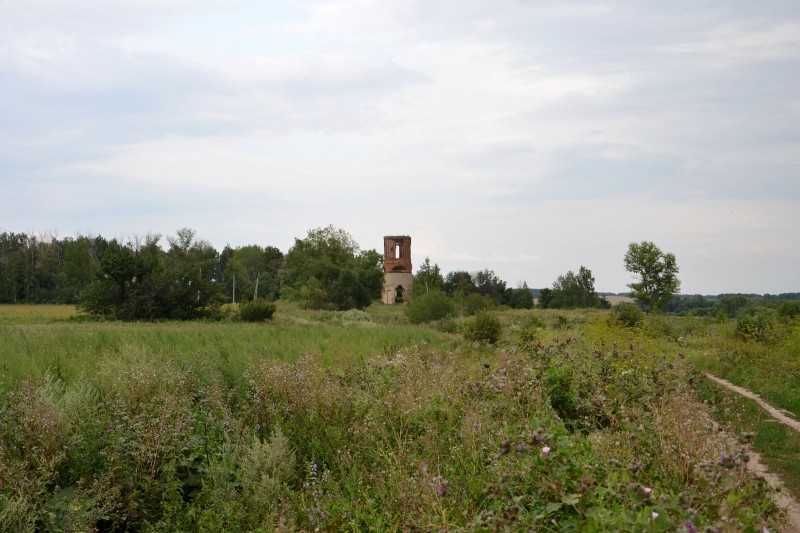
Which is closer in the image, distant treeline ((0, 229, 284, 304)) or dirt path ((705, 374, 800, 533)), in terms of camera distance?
dirt path ((705, 374, 800, 533))

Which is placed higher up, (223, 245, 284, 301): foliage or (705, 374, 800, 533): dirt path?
(223, 245, 284, 301): foliage

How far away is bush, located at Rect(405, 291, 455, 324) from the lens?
4147 cm

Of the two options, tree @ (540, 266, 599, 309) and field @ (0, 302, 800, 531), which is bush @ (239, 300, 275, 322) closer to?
field @ (0, 302, 800, 531)

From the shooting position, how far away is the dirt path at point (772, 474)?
5.59 metres

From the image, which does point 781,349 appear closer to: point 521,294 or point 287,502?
point 287,502

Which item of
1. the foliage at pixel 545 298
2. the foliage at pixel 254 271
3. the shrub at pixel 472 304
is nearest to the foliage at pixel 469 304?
the shrub at pixel 472 304

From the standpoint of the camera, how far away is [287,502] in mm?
5586

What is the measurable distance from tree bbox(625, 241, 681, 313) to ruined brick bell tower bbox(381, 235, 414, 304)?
22.9m

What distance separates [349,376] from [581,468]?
5.73 metres

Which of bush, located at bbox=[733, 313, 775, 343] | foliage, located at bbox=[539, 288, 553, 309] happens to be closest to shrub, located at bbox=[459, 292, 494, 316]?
foliage, located at bbox=[539, 288, 553, 309]

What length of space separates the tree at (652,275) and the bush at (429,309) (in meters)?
19.0

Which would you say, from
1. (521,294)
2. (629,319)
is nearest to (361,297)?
(521,294)

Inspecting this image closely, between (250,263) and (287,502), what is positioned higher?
(250,263)

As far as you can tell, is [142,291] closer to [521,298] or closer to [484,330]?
[484,330]
